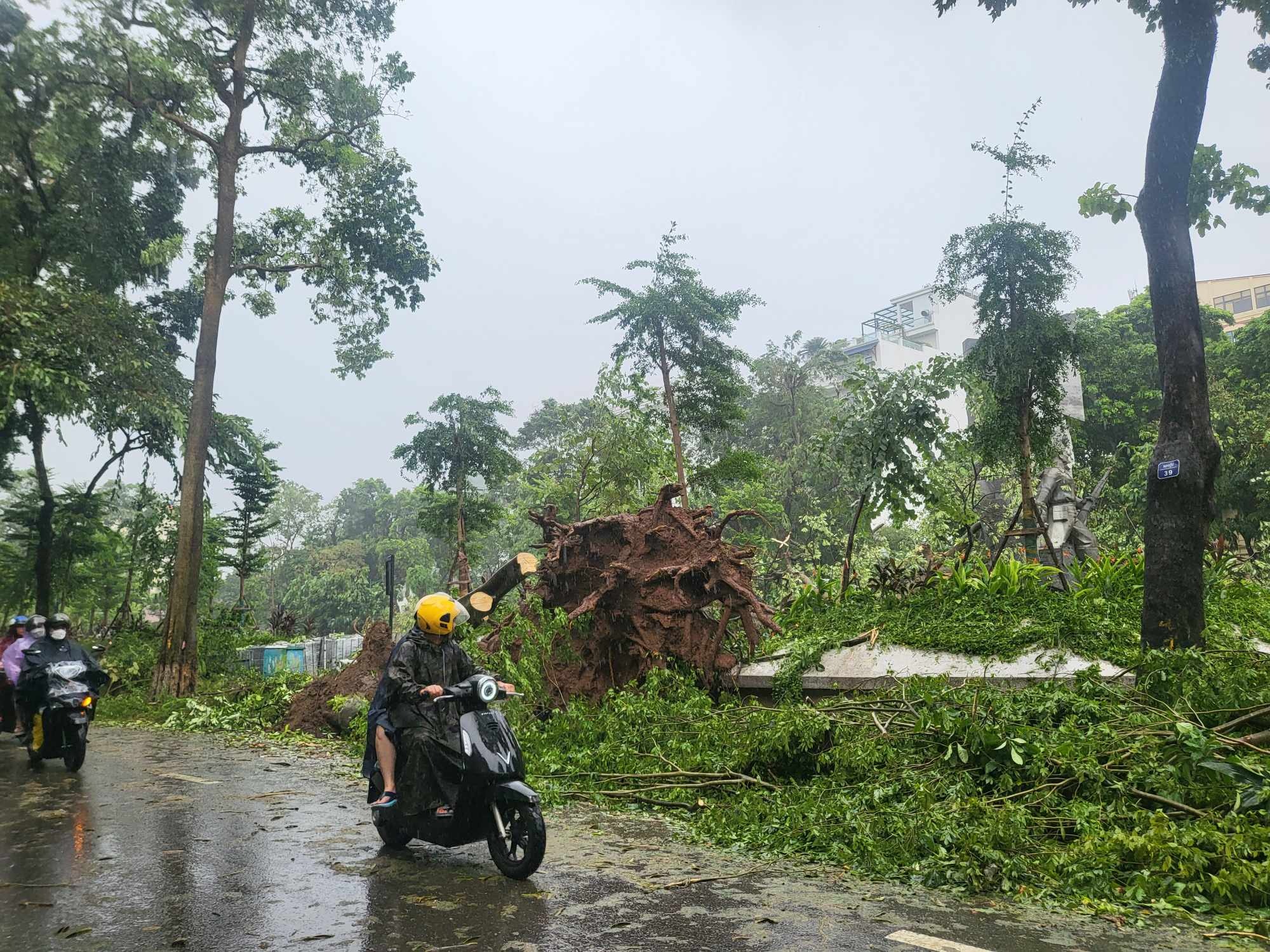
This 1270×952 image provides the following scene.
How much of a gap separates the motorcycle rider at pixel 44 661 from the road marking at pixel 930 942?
948 centimetres

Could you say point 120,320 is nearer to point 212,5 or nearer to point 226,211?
point 226,211

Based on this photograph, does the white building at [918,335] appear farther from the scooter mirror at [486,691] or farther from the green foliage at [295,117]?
the scooter mirror at [486,691]

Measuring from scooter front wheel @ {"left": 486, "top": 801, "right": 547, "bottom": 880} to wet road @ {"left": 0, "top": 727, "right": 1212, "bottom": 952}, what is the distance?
91mm

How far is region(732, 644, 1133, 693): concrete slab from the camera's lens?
7.88 metres

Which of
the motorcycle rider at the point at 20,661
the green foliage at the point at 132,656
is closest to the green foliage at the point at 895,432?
the motorcycle rider at the point at 20,661

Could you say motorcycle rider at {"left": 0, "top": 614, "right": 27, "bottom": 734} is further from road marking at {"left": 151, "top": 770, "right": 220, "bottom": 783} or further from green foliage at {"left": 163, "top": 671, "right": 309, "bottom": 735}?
road marking at {"left": 151, "top": 770, "right": 220, "bottom": 783}

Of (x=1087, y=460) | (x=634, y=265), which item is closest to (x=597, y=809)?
(x=634, y=265)

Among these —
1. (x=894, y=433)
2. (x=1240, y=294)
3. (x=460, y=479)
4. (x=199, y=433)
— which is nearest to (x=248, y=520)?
(x=460, y=479)

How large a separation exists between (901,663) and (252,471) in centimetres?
3023

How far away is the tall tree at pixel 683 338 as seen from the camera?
3103cm

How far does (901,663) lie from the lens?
346 inches

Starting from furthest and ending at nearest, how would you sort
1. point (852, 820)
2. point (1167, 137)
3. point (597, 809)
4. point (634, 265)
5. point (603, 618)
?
1. point (634, 265)
2. point (603, 618)
3. point (1167, 137)
4. point (597, 809)
5. point (852, 820)

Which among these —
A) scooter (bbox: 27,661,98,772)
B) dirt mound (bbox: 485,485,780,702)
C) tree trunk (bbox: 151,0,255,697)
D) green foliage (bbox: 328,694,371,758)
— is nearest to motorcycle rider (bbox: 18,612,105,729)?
scooter (bbox: 27,661,98,772)

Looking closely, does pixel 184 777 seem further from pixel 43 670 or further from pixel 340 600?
pixel 340 600
